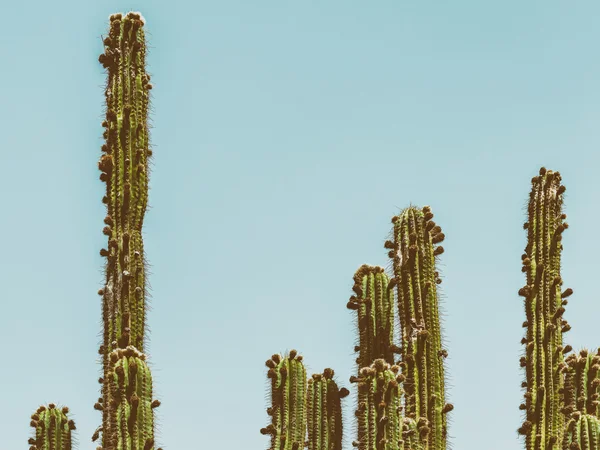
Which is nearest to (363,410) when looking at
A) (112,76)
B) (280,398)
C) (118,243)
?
(280,398)

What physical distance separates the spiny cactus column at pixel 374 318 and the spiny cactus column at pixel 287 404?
3.24ft

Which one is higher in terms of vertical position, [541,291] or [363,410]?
[541,291]

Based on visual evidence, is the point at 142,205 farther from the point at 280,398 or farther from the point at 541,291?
the point at 541,291

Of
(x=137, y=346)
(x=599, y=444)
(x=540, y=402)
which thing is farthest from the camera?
(x=540, y=402)

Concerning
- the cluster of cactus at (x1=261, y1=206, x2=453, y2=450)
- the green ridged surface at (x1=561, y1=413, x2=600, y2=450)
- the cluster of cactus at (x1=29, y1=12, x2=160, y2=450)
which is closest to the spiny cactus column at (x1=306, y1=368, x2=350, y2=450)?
the cluster of cactus at (x1=261, y1=206, x2=453, y2=450)

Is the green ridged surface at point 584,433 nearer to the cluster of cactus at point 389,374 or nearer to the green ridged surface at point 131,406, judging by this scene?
the cluster of cactus at point 389,374

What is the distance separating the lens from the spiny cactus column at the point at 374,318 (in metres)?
13.5

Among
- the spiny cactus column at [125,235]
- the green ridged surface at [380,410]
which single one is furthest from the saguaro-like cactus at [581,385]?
the spiny cactus column at [125,235]

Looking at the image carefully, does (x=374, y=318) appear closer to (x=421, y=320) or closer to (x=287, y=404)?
(x=421, y=320)

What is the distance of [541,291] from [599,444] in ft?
8.98

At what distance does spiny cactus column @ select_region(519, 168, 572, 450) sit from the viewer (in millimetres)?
13672

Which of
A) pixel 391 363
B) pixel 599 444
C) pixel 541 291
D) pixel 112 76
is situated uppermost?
pixel 112 76

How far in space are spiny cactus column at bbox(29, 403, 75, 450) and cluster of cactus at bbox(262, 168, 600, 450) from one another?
216 cm

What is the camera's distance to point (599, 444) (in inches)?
466
